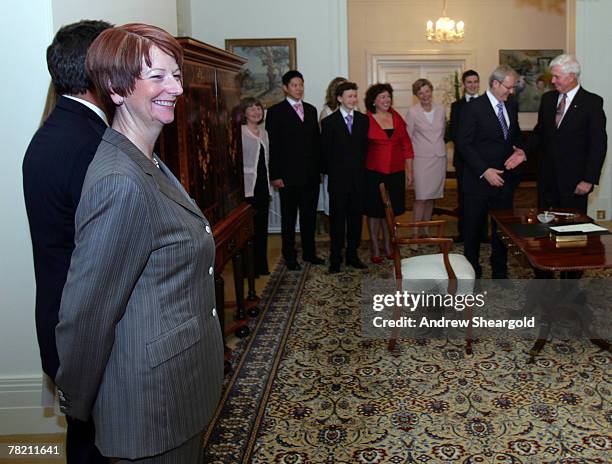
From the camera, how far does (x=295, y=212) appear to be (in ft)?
21.4

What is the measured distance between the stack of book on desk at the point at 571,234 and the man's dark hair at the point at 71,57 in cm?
289

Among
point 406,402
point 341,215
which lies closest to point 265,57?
point 341,215

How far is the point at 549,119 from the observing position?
5488 mm

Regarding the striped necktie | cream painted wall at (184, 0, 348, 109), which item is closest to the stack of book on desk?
the striped necktie

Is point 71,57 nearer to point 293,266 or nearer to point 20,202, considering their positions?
point 20,202

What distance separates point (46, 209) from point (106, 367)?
62 centimetres

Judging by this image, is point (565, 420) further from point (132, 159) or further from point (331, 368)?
point (132, 159)

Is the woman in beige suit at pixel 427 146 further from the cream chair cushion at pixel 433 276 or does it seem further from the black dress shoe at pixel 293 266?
the cream chair cushion at pixel 433 276

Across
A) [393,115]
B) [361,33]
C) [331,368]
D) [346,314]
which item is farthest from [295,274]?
[361,33]

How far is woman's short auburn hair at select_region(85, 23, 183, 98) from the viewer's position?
1.51 meters

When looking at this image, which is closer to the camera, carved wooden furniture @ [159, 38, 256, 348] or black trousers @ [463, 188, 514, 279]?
carved wooden furniture @ [159, 38, 256, 348]

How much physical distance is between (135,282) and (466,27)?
38.1ft

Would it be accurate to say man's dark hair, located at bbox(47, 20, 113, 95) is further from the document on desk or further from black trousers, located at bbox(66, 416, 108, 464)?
the document on desk

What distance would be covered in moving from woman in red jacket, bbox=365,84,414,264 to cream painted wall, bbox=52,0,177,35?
2341 millimetres
